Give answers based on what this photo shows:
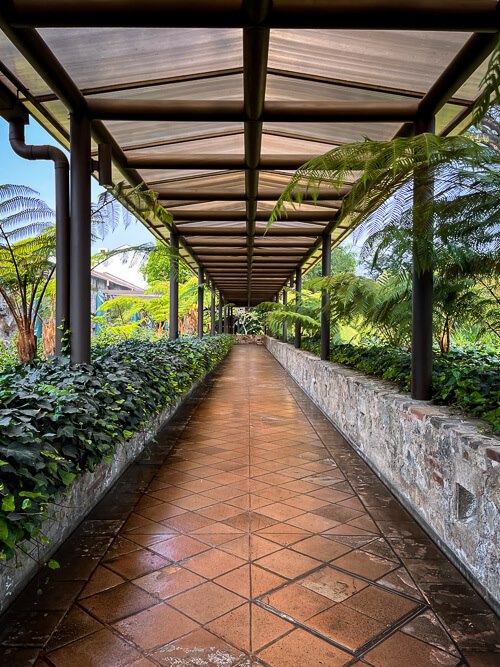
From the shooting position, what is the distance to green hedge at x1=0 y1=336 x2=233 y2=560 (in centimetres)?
152

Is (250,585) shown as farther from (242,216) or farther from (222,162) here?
(242,216)

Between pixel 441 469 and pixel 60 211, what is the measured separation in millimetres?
2695

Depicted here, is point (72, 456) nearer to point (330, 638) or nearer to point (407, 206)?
point (330, 638)

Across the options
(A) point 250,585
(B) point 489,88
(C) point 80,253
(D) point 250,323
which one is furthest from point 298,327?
(D) point 250,323

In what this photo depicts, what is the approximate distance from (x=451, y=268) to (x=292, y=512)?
1.55 metres

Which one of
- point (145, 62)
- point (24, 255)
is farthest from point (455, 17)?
point (24, 255)

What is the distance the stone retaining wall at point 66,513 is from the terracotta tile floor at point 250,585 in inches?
2.3

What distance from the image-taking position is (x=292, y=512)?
2.49 metres

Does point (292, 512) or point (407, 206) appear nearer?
point (407, 206)

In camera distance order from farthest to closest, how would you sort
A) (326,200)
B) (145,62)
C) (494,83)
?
(326,200), (145,62), (494,83)

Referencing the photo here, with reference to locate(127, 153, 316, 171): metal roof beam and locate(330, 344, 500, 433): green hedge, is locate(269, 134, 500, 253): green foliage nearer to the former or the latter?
locate(330, 344, 500, 433): green hedge

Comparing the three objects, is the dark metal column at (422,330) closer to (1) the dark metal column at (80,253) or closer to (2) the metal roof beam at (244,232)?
(1) the dark metal column at (80,253)

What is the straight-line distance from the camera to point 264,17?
1.99 m

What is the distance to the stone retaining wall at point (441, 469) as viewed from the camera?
167 cm
